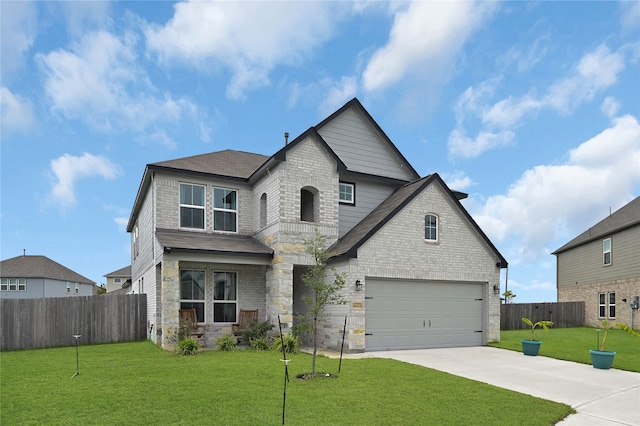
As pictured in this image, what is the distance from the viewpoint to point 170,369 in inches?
418

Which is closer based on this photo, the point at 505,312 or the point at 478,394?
the point at 478,394

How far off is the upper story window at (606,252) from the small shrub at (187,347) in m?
25.0

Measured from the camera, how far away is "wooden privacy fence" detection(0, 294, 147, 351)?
16453 millimetres

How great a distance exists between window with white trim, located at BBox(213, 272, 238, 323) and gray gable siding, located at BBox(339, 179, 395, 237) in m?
4.39

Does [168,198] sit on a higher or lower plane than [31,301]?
higher

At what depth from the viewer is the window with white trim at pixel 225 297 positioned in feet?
53.2

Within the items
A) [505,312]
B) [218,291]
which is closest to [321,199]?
[218,291]

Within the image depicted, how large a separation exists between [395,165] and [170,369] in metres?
12.5

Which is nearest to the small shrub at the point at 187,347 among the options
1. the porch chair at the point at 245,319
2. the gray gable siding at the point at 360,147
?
the porch chair at the point at 245,319

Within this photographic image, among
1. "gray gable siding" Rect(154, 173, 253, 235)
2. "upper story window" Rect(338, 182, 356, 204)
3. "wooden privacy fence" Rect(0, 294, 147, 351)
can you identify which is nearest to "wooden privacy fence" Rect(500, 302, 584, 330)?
"upper story window" Rect(338, 182, 356, 204)

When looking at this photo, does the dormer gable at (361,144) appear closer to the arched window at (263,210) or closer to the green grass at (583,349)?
the arched window at (263,210)

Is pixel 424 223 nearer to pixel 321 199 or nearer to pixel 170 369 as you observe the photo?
pixel 321 199

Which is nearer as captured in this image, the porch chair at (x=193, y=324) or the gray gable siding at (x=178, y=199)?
the porch chair at (x=193, y=324)

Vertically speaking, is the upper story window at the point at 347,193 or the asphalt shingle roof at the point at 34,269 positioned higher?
the upper story window at the point at 347,193
